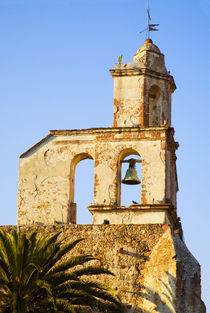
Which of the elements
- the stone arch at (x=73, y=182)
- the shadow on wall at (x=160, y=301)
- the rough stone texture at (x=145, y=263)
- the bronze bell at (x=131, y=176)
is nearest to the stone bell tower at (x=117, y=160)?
the stone arch at (x=73, y=182)

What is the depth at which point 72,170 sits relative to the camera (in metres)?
27.0

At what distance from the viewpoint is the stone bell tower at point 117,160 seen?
2595 centimetres

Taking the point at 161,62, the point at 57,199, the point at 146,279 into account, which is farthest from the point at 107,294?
the point at 161,62

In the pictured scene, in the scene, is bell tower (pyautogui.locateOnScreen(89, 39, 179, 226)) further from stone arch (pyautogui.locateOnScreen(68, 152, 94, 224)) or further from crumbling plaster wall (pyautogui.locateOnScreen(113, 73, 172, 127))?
stone arch (pyautogui.locateOnScreen(68, 152, 94, 224))

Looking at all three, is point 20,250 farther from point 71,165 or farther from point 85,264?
point 71,165

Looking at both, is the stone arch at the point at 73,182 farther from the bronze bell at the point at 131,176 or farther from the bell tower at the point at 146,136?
the bronze bell at the point at 131,176

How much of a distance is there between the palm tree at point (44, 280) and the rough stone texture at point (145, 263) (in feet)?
2.73

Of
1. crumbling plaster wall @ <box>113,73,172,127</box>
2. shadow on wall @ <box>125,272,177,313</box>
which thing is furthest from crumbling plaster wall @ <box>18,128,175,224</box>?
shadow on wall @ <box>125,272,177,313</box>

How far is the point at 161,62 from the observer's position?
28156mm

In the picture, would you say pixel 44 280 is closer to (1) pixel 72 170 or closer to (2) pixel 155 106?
(1) pixel 72 170

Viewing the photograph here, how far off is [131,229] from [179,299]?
2.55 metres

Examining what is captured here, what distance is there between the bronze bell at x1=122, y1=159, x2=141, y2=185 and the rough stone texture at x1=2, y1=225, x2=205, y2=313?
2091 mm

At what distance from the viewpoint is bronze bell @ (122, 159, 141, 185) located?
26763mm

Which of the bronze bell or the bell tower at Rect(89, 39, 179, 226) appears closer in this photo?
the bell tower at Rect(89, 39, 179, 226)
